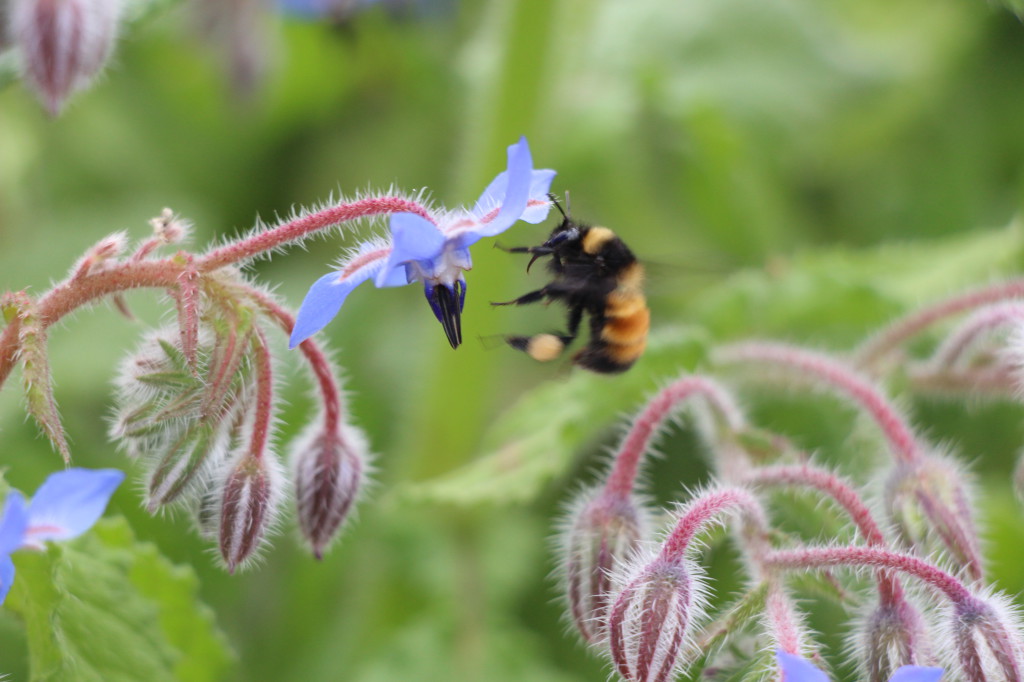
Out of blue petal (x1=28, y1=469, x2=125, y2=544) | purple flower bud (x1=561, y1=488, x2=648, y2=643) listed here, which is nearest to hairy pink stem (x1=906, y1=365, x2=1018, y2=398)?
purple flower bud (x1=561, y1=488, x2=648, y2=643)

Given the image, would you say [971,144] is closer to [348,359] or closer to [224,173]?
[348,359]

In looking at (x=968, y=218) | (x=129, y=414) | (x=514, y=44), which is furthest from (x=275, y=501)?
(x=968, y=218)

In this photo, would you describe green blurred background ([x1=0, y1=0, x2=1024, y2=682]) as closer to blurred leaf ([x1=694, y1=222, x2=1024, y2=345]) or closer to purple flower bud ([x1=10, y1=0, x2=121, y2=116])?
blurred leaf ([x1=694, y1=222, x2=1024, y2=345])

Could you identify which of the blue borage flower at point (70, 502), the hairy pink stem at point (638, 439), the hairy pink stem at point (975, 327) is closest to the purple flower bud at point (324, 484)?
the hairy pink stem at point (638, 439)

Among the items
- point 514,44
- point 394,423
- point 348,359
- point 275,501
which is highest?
point 514,44

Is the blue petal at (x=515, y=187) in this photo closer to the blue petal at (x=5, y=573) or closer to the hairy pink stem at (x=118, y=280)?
the hairy pink stem at (x=118, y=280)

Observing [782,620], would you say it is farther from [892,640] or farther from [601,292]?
[601,292]

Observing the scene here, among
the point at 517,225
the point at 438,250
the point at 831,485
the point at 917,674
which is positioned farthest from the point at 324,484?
the point at 517,225
